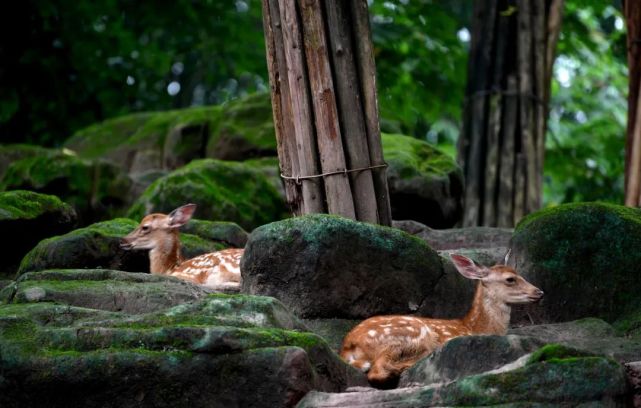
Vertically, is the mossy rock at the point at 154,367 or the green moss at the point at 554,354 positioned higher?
the mossy rock at the point at 154,367

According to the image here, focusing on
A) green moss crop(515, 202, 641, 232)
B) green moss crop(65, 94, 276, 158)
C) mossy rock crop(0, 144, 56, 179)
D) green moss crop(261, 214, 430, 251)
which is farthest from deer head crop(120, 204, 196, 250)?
mossy rock crop(0, 144, 56, 179)

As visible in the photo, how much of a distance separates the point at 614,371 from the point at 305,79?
4.61 metres

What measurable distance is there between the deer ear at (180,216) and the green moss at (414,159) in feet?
9.83

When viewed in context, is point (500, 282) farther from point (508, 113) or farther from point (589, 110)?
point (589, 110)

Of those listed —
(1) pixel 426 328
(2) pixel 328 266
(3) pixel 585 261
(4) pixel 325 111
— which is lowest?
(1) pixel 426 328

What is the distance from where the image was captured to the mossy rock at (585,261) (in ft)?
30.2

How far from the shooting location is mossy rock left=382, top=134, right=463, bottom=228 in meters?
14.0

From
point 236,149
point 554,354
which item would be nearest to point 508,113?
point 236,149

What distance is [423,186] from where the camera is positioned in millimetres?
14000


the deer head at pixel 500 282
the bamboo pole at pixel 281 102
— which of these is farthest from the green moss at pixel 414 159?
the deer head at pixel 500 282

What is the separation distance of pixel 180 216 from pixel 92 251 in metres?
1.30

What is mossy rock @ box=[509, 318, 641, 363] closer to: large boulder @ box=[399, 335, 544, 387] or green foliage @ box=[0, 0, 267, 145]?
large boulder @ box=[399, 335, 544, 387]

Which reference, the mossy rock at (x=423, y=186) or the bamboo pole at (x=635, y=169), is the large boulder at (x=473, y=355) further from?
the mossy rock at (x=423, y=186)

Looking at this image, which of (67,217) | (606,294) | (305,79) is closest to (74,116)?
(67,217)
